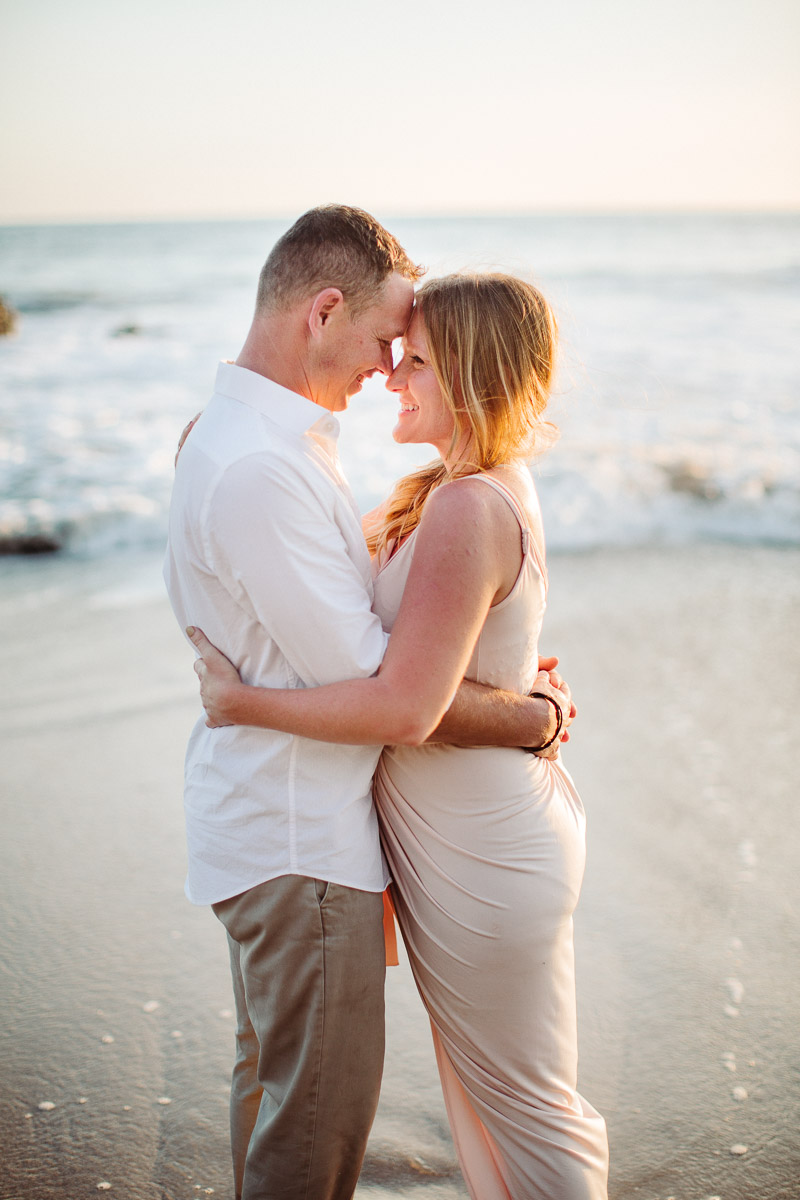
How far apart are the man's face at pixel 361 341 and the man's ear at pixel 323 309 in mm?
17

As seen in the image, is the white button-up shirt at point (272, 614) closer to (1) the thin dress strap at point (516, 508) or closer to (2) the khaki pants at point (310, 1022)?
(2) the khaki pants at point (310, 1022)

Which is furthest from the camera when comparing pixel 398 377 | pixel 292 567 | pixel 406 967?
pixel 406 967

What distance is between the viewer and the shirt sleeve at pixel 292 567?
176cm

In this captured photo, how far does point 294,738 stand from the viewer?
6.23 ft

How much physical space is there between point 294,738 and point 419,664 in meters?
0.31

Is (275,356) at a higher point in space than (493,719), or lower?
higher

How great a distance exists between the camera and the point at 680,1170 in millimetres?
A: 2559

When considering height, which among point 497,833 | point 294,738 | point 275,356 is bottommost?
point 497,833

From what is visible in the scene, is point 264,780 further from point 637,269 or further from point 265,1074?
point 637,269

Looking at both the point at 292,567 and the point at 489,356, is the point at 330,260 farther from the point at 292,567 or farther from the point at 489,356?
the point at 292,567

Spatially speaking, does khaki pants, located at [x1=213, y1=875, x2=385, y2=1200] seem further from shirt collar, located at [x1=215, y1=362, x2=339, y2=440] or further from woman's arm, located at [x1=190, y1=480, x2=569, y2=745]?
shirt collar, located at [x1=215, y1=362, x2=339, y2=440]

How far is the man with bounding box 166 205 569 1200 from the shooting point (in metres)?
1.80

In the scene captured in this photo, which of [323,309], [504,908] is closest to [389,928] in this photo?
[504,908]

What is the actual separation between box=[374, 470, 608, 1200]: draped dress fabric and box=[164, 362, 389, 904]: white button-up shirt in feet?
0.39
